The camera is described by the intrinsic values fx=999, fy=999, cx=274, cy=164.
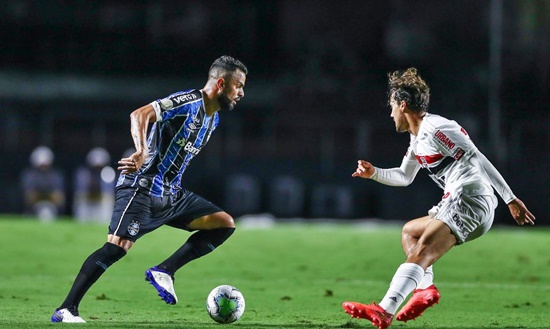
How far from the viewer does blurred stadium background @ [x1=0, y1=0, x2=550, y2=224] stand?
2691cm

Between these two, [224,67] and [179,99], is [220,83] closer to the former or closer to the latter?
[224,67]

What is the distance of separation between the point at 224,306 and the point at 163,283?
0.59 metres

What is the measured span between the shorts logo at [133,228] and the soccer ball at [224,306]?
2.75 ft

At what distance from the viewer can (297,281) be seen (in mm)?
13203

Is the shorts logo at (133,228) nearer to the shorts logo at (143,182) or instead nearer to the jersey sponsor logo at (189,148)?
the shorts logo at (143,182)

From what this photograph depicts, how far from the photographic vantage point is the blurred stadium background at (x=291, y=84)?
2691 cm

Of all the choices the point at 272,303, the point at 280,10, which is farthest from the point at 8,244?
the point at 280,10

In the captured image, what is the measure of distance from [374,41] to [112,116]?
9.65m

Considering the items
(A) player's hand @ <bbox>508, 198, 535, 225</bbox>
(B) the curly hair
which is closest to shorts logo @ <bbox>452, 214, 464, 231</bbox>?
(A) player's hand @ <bbox>508, 198, 535, 225</bbox>

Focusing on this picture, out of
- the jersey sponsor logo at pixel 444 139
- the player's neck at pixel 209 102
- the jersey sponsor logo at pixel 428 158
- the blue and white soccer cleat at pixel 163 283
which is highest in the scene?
the player's neck at pixel 209 102

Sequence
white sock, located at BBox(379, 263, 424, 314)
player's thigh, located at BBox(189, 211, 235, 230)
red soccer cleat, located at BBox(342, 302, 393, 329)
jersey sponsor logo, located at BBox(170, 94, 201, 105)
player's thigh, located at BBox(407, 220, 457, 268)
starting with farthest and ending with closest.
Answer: player's thigh, located at BBox(189, 211, 235, 230), jersey sponsor logo, located at BBox(170, 94, 201, 105), player's thigh, located at BBox(407, 220, 457, 268), white sock, located at BBox(379, 263, 424, 314), red soccer cleat, located at BBox(342, 302, 393, 329)

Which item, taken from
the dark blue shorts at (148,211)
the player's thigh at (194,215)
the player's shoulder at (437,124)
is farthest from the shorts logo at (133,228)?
the player's shoulder at (437,124)

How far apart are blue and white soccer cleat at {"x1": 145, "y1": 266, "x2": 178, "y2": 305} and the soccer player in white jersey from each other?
1.73m

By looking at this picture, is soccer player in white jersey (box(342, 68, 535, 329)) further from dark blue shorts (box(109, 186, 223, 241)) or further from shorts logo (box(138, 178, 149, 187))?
shorts logo (box(138, 178, 149, 187))
